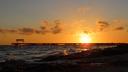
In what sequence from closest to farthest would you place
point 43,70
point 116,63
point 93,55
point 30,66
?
point 43,70 → point 30,66 → point 116,63 → point 93,55

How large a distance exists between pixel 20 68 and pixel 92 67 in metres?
5.02

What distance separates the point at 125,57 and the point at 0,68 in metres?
11.3

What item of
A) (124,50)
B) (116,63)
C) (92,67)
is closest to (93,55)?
(124,50)

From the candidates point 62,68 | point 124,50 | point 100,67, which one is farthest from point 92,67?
point 124,50

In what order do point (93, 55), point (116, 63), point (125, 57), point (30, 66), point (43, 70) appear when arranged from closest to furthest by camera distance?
point (43, 70) → point (30, 66) → point (116, 63) → point (125, 57) → point (93, 55)

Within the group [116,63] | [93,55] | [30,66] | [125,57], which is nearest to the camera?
[30,66]

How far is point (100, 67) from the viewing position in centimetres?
2347

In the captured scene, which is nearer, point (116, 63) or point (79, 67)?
point (79, 67)

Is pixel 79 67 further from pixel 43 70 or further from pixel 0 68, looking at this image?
pixel 0 68

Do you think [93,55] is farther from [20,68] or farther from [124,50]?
[20,68]

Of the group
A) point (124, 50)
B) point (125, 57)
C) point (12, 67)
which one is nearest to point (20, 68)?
point (12, 67)

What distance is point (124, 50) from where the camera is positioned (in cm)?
3581

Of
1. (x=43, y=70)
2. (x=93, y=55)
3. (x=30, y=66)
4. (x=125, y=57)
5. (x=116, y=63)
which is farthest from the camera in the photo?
(x=93, y=55)

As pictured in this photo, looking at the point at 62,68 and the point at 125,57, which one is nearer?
the point at 62,68
